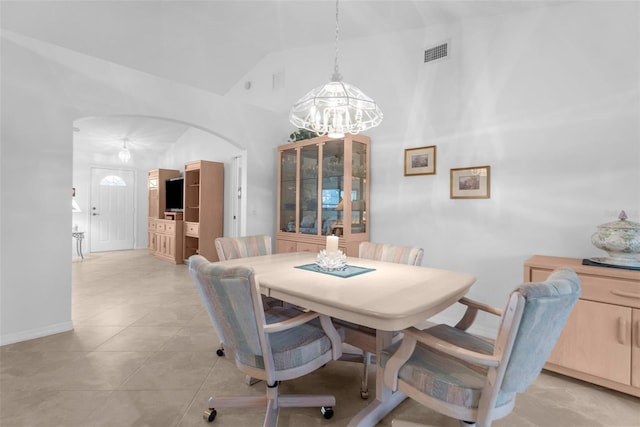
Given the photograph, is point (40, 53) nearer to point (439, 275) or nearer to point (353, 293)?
point (353, 293)

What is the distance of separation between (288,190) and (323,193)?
67 centimetres

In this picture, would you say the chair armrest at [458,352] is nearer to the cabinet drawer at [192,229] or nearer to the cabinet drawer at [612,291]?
the cabinet drawer at [612,291]

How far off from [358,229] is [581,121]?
2153 millimetres

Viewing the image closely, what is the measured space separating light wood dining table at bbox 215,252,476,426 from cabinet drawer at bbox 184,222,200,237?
3998mm

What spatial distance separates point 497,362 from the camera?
1068 mm

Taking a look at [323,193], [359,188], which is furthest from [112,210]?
[359,188]

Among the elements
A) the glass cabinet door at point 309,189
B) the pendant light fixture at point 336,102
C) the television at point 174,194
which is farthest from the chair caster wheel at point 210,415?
the television at point 174,194

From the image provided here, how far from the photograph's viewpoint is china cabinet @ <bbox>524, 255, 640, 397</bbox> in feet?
6.08

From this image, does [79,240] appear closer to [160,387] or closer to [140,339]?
A: [140,339]

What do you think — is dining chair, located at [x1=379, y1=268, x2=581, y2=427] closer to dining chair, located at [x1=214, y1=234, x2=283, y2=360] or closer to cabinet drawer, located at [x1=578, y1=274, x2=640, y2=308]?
cabinet drawer, located at [x1=578, y1=274, x2=640, y2=308]

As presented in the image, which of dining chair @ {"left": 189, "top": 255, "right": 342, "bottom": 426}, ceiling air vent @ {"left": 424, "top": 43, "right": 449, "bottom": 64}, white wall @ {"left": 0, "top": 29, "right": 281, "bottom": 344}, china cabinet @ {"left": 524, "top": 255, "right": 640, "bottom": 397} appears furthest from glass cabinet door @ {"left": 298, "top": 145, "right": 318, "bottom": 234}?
china cabinet @ {"left": 524, "top": 255, "right": 640, "bottom": 397}

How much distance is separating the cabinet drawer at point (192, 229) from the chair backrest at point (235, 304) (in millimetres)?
4586

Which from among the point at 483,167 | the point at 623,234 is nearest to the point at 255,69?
the point at 483,167

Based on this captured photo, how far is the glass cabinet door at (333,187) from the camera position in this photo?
3.49 meters
